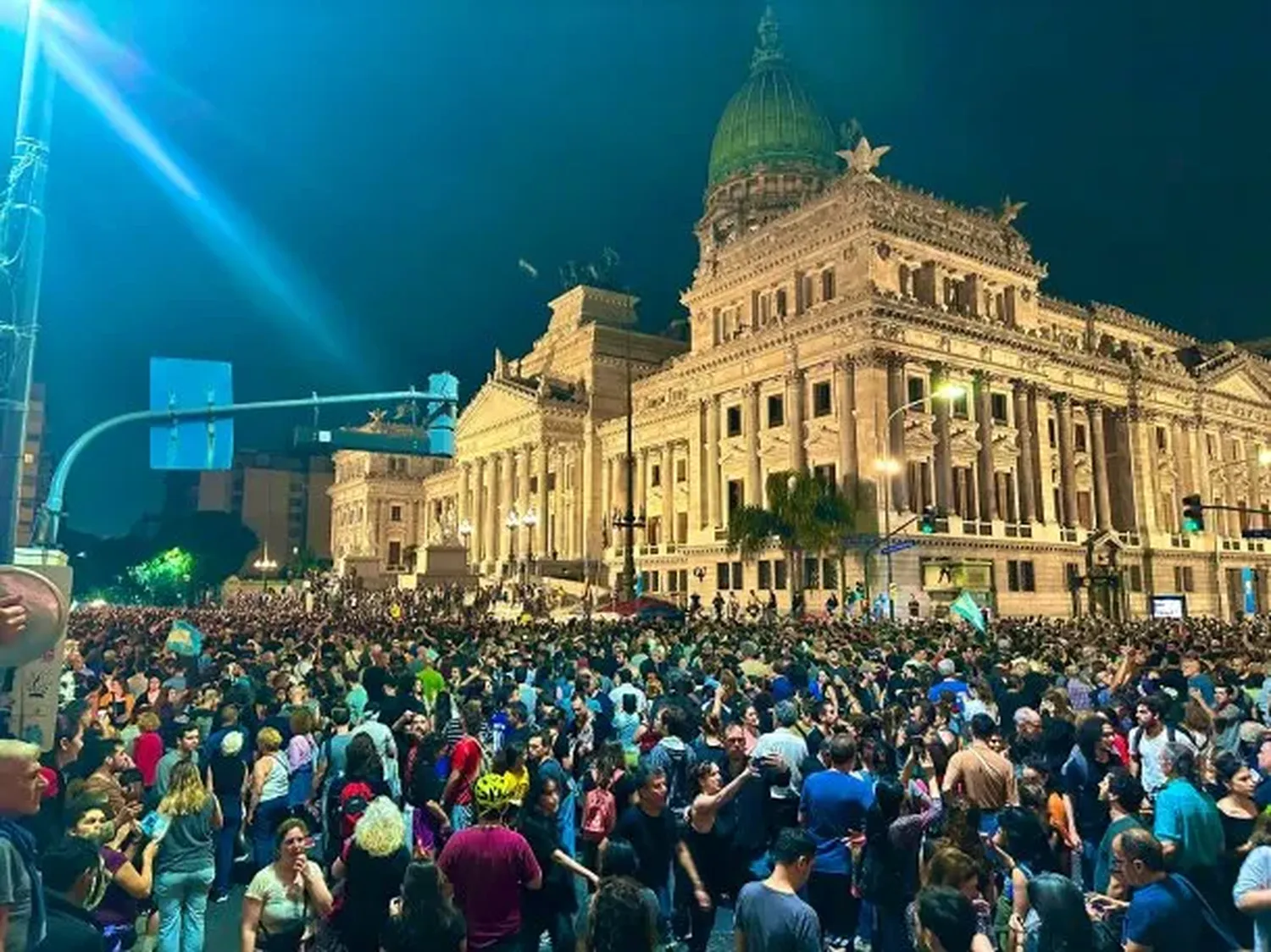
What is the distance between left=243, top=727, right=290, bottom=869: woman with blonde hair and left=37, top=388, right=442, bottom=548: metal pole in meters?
3.50

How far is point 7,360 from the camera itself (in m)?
8.01

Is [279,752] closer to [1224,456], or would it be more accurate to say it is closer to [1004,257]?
[1004,257]

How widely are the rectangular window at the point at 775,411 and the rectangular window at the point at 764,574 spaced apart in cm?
746

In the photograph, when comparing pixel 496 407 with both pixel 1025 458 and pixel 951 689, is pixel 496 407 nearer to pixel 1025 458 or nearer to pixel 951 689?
pixel 1025 458

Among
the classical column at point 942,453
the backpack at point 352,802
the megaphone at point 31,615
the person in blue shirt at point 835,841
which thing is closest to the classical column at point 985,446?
the classical column at point 942,453

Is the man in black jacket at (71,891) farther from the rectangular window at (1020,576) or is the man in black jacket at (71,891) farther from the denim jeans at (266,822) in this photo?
the rectangular window at (1020,576)

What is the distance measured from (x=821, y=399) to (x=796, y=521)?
913 centimetres

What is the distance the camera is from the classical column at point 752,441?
4916 cm

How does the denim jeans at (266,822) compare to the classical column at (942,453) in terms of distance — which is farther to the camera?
the classical column at (942,453)

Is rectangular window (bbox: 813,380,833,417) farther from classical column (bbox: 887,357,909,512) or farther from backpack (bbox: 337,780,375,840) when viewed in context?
backpack (bbox: 337,780,375,840)

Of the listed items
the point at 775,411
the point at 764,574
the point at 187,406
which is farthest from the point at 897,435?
the point at 187,406

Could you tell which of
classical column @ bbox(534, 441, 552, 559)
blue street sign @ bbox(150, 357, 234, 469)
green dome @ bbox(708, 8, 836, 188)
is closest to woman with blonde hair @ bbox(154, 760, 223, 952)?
blue street sign @ bbox(150, 357, 234, 469)

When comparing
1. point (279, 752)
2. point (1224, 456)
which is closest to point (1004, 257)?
point (1224, 456)

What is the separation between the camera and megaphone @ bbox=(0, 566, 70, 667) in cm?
598
